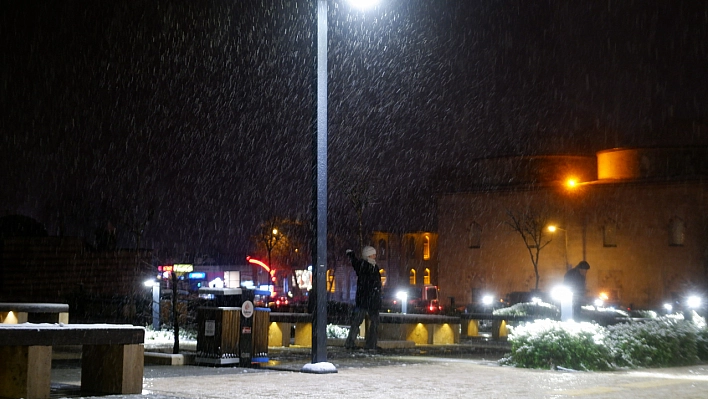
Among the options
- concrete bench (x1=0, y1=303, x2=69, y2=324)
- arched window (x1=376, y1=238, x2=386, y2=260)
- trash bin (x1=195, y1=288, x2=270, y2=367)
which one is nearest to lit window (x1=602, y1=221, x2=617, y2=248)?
arched window (x1=376, y1=238, x2=386, y2=260)

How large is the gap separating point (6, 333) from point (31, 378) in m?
0.52

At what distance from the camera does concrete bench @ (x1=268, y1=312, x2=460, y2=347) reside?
2039 centimetres

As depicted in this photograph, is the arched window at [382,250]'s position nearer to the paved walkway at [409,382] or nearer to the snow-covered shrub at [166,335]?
the snow-covered shrub at [166,335]

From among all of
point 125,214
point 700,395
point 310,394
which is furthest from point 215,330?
point 125,214

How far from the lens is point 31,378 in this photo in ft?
28.2

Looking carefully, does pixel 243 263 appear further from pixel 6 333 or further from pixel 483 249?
pixel 6 333

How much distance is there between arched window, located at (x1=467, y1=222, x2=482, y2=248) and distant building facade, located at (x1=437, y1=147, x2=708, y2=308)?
8cm

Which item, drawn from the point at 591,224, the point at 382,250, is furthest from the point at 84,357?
the point at 382,250

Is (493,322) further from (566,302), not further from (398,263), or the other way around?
(398,263)

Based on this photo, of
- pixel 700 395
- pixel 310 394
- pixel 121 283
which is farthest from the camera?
pixel 121 283

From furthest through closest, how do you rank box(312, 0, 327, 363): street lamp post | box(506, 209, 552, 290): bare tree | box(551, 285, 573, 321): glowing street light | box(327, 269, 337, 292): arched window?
box(327, 269, 337, 292): arched window → box(506, 209, 552, 290): bare tree → box(551, 285, 573, 321): glowing street light → box(312, 0, 327, 363): street lamp post

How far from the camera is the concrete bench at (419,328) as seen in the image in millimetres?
22188

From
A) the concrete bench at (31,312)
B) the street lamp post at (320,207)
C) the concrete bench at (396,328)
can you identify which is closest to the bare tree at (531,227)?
the concrete bench at (396,328)

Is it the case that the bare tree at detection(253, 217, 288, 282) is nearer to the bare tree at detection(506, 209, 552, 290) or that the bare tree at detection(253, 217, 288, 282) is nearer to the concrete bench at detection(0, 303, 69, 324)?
the bare tree at detection(506, 209, 552, 290)
